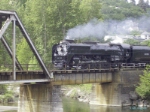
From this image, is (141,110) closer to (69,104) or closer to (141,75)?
(141,75)

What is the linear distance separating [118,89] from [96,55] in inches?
201

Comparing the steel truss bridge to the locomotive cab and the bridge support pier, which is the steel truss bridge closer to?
the bridge support pier

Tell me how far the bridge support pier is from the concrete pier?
13237 mm

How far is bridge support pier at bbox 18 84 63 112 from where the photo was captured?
45.1 m

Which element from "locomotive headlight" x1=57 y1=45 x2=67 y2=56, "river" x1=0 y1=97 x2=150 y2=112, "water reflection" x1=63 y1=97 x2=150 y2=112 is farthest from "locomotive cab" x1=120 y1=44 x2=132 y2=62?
"locomotive headlight" x1=57 y1=45 x2=67 y2=56

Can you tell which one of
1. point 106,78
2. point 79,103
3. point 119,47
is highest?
point 119,47

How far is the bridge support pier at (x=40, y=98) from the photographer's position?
45.1m

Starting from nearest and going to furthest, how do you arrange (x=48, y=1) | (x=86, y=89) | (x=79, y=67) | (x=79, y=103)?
(x=79, y=67) < (x=79, y=103) < (x=86, y=89) < (x=48, y=1)

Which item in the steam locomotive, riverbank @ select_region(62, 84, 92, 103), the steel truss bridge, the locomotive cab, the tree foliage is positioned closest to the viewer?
the steel truss bridge

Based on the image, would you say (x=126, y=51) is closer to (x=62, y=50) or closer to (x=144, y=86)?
(x=144, y=86)

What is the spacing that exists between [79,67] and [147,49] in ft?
48.1

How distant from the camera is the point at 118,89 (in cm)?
5769

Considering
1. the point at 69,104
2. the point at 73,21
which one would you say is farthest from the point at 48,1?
the point at 69,104

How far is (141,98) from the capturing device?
5844 cm
